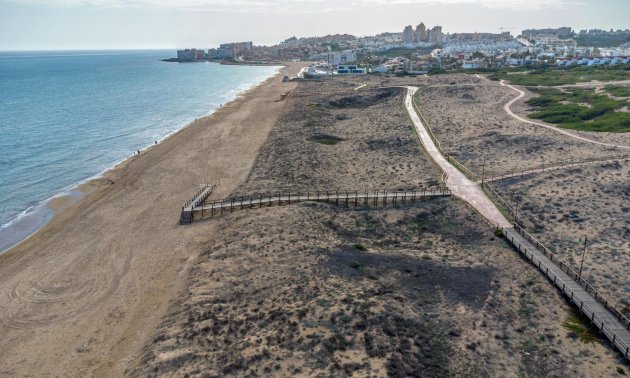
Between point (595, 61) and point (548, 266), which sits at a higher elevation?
point (595, 61)

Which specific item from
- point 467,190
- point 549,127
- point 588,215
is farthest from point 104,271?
point 549,127

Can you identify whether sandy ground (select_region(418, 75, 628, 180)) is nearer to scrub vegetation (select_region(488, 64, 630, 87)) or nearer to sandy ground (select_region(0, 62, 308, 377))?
scrub vegetation (select_region(488, 64, 630, 87))

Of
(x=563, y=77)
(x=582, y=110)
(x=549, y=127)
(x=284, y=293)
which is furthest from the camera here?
(x=563, y=77)

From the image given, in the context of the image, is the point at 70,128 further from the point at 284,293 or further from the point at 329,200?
the point at 284,293

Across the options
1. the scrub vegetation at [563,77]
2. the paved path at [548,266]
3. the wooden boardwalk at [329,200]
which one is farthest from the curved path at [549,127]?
the wooden boardwalk at [329,200]

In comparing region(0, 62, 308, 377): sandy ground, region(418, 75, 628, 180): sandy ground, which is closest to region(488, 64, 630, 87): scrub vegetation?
region(418, 75, 628, 180): sandy ground
